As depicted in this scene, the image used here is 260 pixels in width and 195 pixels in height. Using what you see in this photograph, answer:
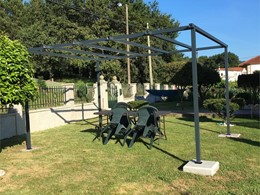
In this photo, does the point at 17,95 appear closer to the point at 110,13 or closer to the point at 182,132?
the point at 182,132

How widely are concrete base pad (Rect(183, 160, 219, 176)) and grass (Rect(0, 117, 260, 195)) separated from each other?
0.38ft

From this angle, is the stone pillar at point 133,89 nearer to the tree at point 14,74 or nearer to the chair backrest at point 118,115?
the chair backrest at point 118,115

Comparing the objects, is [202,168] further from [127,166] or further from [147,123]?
[147,123]

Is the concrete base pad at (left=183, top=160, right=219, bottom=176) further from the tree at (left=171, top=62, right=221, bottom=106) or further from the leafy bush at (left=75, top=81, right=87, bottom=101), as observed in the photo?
the tree at (left=171, top=62, right=221, bottom=106)

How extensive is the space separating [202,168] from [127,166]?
1.46 meters

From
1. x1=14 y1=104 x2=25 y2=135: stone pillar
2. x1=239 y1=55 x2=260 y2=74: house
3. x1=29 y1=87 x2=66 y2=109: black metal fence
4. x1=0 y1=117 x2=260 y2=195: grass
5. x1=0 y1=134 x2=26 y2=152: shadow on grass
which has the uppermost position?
x1=239 y1=55 x2=260 y2=74: house

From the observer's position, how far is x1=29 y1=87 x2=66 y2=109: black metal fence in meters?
11.7

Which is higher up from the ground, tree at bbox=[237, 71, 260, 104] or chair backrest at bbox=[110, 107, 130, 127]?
tree at bbox=[237, 71, 260, 104]

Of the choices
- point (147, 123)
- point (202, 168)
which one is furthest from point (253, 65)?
point (202, 168)

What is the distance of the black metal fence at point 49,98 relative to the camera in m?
11.7

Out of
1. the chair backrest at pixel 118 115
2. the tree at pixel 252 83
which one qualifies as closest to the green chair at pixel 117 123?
the chair backrest at pixel 118 115

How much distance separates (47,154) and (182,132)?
431 cm

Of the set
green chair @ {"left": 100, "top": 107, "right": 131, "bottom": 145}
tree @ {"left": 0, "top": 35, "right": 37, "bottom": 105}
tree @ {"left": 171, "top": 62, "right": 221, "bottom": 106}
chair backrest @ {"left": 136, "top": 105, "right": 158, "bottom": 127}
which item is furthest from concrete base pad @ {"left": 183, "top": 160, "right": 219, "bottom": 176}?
tree @ {"left": 171, "top": 62, "right": 221, "bottom": 106}

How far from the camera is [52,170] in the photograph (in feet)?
19.6
